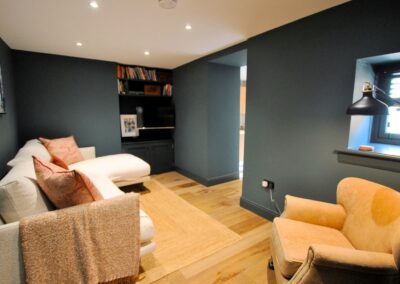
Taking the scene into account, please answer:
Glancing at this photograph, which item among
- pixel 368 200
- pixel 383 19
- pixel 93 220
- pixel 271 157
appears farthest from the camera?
pixel 271 157

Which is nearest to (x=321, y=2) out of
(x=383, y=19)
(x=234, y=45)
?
(x=383, y=19)

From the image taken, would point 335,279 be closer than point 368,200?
Yes

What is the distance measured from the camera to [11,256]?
1.09 metres

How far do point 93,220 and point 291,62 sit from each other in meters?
2.26

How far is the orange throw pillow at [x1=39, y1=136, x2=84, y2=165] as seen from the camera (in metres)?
2.98

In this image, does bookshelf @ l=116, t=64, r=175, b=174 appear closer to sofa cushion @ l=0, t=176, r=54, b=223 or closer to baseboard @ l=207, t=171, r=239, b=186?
baseboard @ l=207, t=171, r=239, b=186

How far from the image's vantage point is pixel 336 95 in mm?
A: 1818

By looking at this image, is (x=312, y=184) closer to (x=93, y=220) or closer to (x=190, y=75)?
(x=93, y=220)

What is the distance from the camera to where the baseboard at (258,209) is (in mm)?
2453

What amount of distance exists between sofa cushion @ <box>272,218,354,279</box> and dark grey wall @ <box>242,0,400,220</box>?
529 mm

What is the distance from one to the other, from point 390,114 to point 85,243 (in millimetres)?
2544

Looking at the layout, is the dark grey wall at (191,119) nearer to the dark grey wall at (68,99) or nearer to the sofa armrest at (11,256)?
the dark grey wall at (68,99)

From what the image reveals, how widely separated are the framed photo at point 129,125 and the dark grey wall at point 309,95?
2480 mm

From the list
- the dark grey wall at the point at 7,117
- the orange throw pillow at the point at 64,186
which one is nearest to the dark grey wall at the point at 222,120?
the orange throw pillow at the point at 64,186
